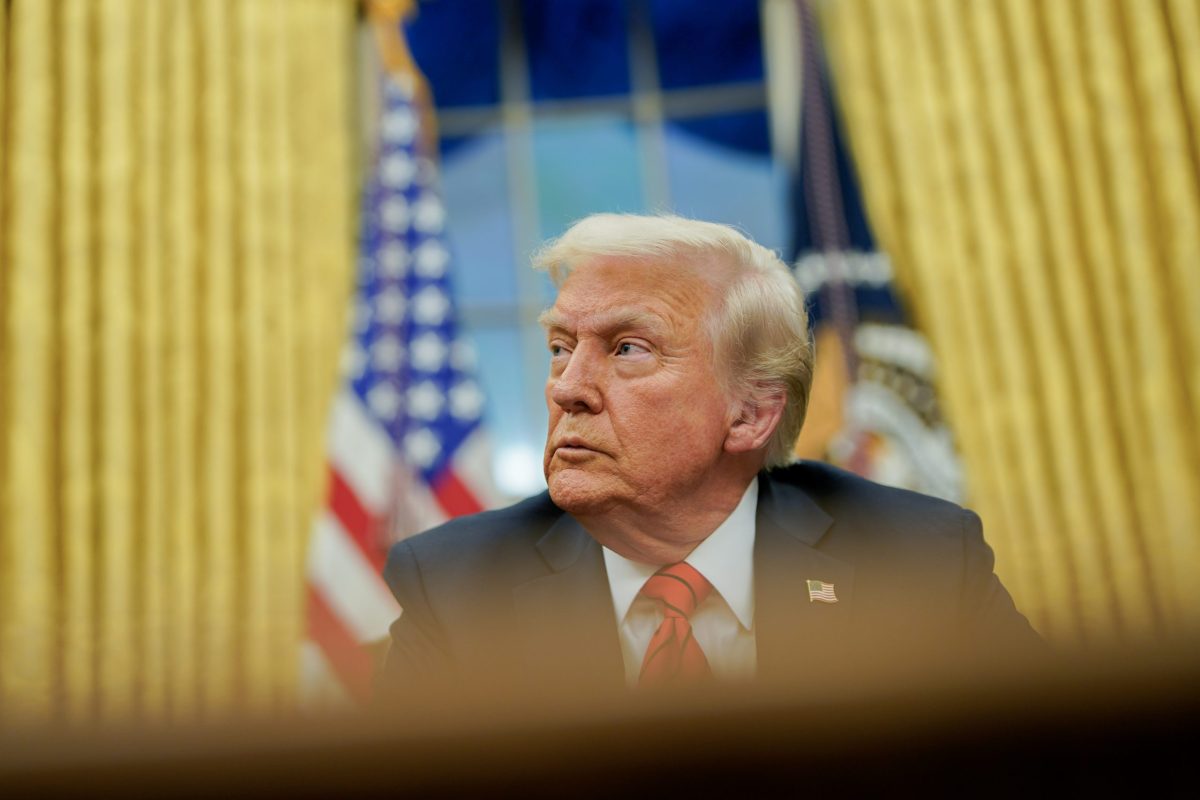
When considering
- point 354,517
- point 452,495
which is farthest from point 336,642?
point 452,495

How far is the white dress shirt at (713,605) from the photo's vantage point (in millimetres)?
1088

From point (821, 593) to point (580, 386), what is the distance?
0.30 metres

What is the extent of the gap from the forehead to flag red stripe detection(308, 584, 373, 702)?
8.29 feet

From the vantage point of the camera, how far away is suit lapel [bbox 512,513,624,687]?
3.54ft

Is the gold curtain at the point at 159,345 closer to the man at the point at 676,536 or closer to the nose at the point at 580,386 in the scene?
the man at the point at 676,536

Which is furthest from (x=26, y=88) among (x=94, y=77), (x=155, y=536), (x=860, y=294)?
(x=860, y=294)

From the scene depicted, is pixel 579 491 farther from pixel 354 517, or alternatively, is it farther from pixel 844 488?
pixel 354 517

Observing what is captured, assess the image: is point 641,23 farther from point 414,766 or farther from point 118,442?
point 414,766

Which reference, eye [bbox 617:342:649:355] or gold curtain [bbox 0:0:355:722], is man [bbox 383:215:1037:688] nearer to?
eye [bbox 617:342:649:355]

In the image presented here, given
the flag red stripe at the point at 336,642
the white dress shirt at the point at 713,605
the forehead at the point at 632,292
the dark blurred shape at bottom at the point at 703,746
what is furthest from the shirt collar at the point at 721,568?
the flag red stripe at the point at 336,642

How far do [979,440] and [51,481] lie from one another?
2.62 meters

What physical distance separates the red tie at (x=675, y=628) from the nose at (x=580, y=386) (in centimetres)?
18

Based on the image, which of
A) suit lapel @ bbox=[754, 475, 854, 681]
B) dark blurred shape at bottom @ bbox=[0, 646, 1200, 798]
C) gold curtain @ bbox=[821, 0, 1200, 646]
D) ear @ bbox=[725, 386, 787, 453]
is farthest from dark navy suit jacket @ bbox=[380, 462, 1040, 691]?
gold curtain @ bbox=[821, 0, 1200, 646]

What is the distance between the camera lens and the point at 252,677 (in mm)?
3246
